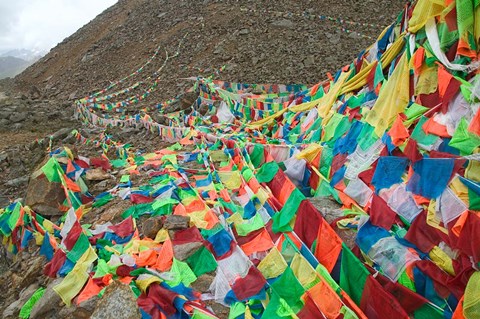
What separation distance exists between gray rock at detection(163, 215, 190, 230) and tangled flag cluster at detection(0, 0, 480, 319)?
34mm

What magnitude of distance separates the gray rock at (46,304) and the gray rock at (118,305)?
46.6 inches

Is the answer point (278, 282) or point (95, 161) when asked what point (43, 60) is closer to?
point (95, 161)

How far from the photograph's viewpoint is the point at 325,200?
23.2 feet

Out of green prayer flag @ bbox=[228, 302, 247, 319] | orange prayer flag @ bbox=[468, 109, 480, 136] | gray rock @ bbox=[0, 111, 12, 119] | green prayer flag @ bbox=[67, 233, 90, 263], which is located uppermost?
gray rock @ bbox=[0, 111, 12, 119]

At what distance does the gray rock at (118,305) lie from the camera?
13.6 ft

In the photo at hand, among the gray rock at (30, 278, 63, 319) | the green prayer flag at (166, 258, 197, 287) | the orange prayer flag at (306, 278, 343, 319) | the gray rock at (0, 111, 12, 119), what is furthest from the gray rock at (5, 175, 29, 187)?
the orange prayer flag at (306, 278, 343, 319)

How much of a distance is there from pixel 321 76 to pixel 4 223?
14098 millimetres

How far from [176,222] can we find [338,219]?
2522mm

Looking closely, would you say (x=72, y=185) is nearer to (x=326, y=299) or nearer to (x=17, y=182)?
(x=17, y=182)

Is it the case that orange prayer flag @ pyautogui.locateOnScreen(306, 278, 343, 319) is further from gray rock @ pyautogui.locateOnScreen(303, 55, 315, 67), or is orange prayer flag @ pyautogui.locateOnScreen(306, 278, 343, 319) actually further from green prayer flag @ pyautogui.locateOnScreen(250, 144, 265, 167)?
gray rock @ pyautogui.locateOnScreen(303, 55, 315, 67)

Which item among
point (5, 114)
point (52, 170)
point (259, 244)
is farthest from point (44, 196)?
point (5, 114)

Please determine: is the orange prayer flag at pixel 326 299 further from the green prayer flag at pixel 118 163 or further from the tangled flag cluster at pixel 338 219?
the green prayer flag at pixel 118 163

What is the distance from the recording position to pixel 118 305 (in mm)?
4219

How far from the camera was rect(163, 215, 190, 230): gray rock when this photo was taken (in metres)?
6.24
